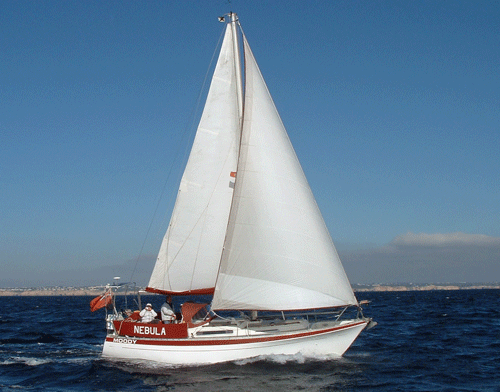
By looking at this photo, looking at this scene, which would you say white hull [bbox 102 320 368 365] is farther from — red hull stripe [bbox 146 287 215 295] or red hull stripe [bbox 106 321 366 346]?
red hull stripe [bbox 146 287 215 295]

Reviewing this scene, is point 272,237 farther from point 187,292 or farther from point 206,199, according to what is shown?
point 187,292

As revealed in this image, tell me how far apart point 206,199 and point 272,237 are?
3105mm

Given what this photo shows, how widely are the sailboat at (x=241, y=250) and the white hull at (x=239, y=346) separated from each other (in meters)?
0.03

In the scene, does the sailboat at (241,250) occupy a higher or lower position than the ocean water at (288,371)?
higher

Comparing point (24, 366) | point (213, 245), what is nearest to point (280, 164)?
point (213, 245)

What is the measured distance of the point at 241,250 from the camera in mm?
17266

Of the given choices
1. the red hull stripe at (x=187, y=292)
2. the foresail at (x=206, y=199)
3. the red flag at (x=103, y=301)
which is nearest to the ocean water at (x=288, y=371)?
the red flag at (x=103, y=301)

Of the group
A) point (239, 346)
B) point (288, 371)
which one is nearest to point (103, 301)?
point (239, 346)

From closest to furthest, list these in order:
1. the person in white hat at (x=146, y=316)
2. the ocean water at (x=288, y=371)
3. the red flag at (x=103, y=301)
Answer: the ocean water at (x=288, y=371), the person in white hat at (x=146, y=316), the red flag at (x=103, y=301)

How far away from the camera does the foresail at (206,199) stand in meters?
18.8

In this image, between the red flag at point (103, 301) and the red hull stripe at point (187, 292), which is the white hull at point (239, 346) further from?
the red flag at point (103, 301)

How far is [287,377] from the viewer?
51.4 ft

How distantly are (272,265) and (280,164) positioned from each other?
131 inches

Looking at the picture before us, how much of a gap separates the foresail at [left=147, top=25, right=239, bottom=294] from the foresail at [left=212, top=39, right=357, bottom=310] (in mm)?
1361
